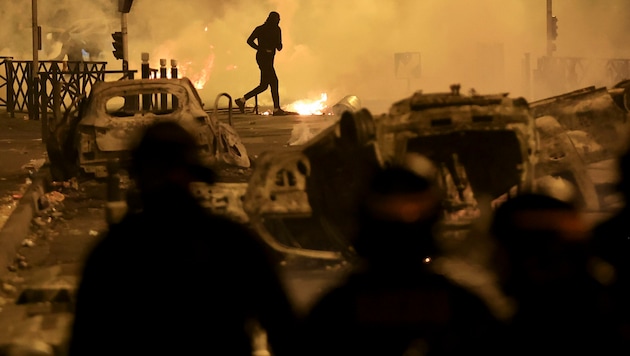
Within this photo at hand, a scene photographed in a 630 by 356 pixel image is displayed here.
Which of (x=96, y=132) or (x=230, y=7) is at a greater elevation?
(x=230, y=7)

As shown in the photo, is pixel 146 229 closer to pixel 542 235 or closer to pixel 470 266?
pixel 542 235

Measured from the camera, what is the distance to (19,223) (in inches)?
414

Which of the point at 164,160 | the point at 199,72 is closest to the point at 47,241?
the point at 164,160

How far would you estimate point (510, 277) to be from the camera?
3.63m

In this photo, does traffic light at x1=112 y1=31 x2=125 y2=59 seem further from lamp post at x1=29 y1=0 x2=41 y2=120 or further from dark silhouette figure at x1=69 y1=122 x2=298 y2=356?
dark silhouette figure at x1=69 y1=122 x2=298 y2=356

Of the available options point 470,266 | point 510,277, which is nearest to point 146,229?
point 510,277

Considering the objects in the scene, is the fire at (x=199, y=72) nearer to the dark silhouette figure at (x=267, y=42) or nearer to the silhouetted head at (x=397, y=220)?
the dark silhouette figure at (x=267, y=42)

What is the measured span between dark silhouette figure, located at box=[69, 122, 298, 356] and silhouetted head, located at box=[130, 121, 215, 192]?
0.05m

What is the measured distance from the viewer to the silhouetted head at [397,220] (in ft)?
11.0

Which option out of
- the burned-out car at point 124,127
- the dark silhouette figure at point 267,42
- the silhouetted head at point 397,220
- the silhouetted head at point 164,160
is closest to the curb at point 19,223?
the burned-out car at point 124,127

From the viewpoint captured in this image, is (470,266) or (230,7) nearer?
(470,266)

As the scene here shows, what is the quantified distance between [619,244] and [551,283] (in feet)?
3.11

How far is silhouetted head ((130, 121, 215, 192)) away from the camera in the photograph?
3.99 meters

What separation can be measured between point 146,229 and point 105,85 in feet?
30.4
